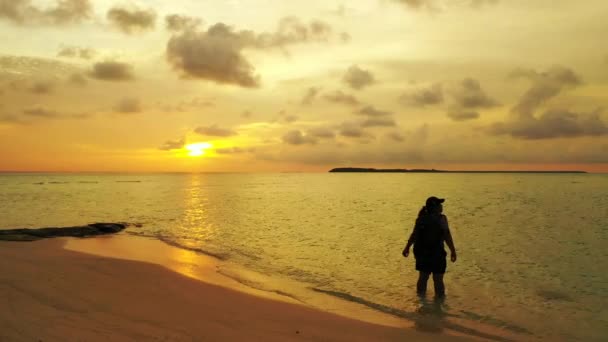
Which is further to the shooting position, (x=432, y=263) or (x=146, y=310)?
(x=432, y=263)

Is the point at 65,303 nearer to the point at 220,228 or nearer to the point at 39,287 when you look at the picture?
the point at 39,287

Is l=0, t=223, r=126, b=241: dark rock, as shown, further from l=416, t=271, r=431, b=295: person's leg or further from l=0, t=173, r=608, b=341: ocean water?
l=416, t=271, r=431, b=295: person's leg

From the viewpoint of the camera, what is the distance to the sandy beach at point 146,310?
310 inches

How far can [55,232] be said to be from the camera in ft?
84.7

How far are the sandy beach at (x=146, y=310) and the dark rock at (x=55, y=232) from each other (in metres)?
8.97

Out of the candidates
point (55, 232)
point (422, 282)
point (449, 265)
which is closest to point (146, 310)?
point (422, 282)

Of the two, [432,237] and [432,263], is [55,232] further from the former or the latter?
[432,237]

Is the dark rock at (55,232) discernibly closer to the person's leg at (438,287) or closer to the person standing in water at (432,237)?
the person standing in water at (432,237)

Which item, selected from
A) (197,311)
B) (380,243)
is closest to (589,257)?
(380,243)

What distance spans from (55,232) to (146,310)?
19791 mm

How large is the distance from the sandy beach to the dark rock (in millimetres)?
8971

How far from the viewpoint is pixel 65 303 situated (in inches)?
376

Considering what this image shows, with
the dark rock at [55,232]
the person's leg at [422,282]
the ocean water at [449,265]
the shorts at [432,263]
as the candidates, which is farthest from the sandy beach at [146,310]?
the dark rock at [55,232]

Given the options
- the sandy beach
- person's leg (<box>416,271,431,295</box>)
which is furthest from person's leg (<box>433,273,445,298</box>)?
the sandy beach
